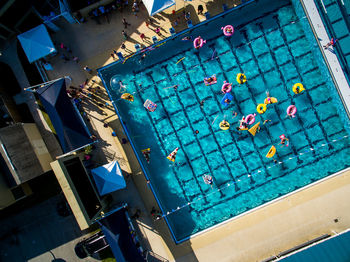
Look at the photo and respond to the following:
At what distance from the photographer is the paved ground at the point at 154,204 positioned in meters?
13.0

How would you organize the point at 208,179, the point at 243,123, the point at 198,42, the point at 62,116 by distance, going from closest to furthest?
1. the point at 62,116
2. the point at 198,42
3. the point at 243,123
4. the point at 208,179

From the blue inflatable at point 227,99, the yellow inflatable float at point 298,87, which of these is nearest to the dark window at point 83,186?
the blue inflatable at point 227,99

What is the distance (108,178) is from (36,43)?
307 inches

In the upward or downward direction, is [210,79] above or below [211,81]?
above

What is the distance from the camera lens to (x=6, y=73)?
1298 centimetres

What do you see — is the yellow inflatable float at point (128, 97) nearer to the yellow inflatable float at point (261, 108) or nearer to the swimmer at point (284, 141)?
the yellow inflatable float at point (261, 108)

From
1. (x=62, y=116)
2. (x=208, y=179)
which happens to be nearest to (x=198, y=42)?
(x=208, y=179)

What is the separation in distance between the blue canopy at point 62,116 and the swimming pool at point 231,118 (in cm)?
230

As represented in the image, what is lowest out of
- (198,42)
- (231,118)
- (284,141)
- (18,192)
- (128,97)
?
(284,141)

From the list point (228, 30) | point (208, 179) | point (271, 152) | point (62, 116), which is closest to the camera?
point (62, 116)

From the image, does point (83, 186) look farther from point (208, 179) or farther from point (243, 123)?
point (243, 123)

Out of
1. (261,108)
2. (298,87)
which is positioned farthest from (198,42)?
(298,87)

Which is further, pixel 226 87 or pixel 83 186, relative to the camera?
pixel 226 87

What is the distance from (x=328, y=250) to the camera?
11758 mm
